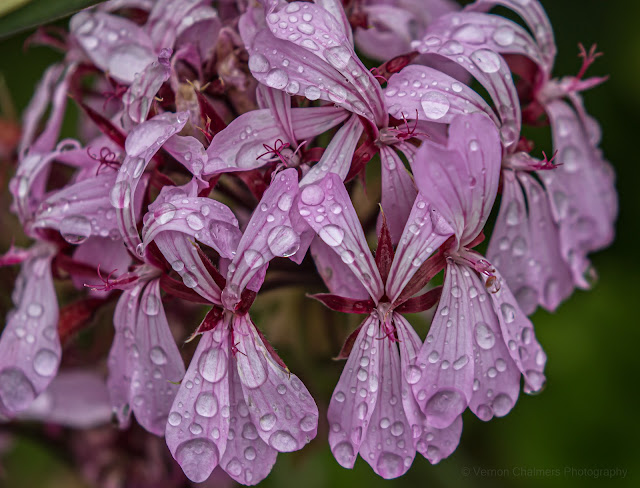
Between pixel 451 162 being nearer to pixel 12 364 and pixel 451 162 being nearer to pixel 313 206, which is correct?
pixel 313 206

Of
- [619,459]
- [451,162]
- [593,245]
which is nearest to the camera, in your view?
[451,162]

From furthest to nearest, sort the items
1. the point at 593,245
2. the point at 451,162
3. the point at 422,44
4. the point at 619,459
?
the point at 619,459
the point at 593,245
the point at 422,44
the point at 451,162

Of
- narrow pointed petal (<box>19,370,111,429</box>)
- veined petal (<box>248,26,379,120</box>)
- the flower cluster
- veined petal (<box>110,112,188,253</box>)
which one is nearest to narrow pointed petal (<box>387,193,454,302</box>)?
the flower cluster

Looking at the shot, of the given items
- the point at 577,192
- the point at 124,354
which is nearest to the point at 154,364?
the point at 124,354

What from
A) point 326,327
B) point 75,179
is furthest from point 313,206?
point 326,327

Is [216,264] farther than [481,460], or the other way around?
[481,460]

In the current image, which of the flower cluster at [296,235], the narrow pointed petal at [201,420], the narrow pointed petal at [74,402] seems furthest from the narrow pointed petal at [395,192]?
the narrow pointed petal at [74,402]

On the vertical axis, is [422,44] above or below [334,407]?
above
